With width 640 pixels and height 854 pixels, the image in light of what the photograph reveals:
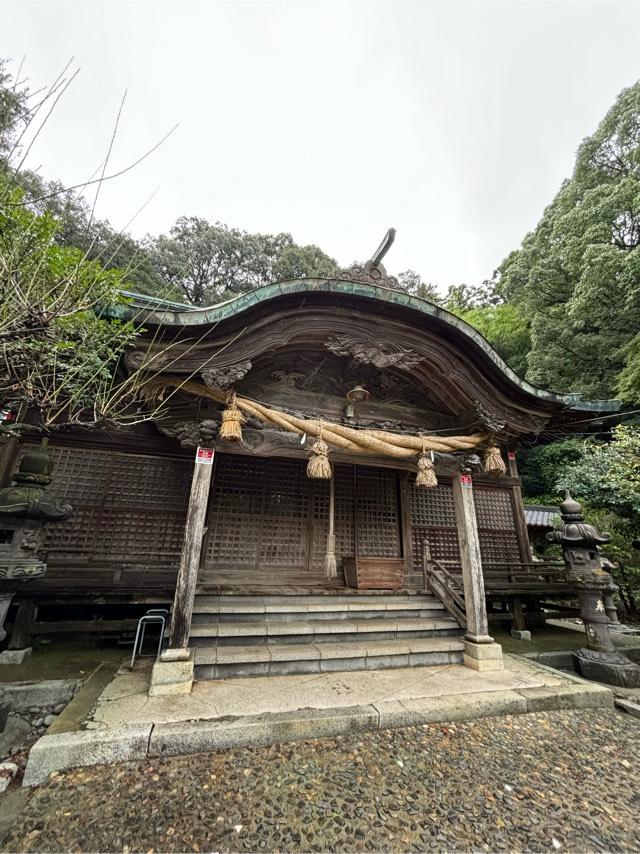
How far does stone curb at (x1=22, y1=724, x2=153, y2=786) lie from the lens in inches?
105

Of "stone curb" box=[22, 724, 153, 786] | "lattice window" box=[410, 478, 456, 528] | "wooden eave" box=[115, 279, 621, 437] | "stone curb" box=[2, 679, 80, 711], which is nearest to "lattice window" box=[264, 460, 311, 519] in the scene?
"lattice window" box=[410, 478, 456, 528]

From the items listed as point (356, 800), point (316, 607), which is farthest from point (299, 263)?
point (356, 800)

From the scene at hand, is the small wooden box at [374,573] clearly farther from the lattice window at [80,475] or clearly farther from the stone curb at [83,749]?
the lattice window at [80,475]

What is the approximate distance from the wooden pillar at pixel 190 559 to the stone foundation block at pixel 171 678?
10 centimetres

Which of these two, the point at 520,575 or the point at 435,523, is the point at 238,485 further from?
the point at 520,575

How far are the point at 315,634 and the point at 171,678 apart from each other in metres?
2.00

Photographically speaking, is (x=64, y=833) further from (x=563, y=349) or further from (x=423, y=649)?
(x=563, y=349)

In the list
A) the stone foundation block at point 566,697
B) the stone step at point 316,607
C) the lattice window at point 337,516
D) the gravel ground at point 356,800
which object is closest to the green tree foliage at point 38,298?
the gravel ground at point 356,800

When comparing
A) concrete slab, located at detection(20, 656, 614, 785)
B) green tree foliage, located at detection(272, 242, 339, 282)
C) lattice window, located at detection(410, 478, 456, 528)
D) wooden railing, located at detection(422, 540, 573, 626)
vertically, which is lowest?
concrete slab, located at detection(20, 656, 614, 785)

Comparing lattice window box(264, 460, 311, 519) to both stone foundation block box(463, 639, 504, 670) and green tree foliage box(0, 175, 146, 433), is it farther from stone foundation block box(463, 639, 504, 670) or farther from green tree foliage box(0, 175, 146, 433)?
green tree foliage box(0, 175, 146, 433)

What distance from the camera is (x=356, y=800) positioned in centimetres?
255

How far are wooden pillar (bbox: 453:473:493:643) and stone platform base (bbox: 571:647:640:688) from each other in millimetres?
1849

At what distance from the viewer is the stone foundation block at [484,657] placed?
4758 mm

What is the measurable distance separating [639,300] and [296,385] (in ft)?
51.0
